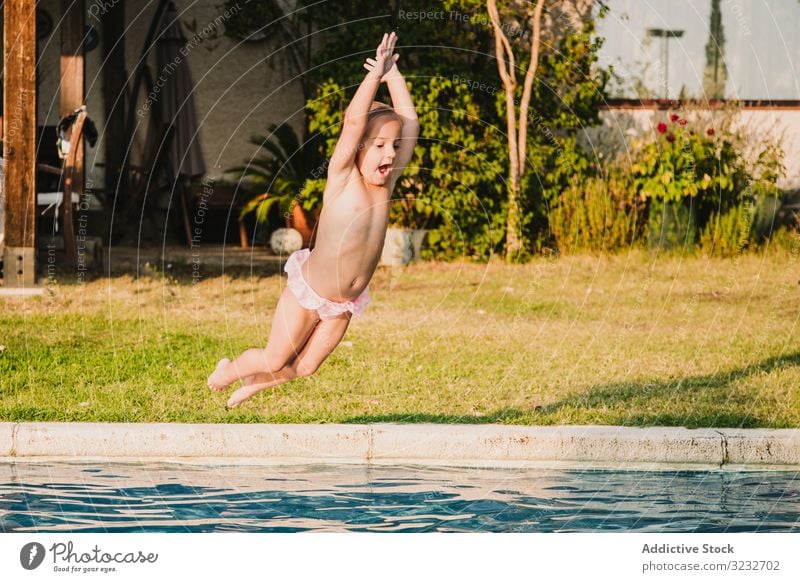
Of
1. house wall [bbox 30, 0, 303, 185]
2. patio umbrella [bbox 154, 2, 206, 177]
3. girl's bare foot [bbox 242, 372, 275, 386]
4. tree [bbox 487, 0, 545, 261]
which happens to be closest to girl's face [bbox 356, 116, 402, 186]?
girl's bare foot [bbox 242, 372, 275, 386]

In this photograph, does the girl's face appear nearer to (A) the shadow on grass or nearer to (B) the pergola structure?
(A) the shadow on grass

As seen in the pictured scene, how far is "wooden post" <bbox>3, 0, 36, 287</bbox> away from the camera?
11.2 meters

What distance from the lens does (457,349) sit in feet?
31.2

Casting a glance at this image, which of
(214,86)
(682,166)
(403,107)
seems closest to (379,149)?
(403,107)

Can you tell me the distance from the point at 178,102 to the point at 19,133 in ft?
13.8

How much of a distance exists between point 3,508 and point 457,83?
966cm

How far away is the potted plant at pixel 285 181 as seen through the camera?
48.5 ft

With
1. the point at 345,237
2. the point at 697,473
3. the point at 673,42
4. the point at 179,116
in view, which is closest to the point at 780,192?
the point at 673,42

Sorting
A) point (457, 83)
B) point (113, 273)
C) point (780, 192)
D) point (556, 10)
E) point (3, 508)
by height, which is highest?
point (556, 10)

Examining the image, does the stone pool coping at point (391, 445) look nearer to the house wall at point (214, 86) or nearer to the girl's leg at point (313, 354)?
the girl's leg at point (313, 354)

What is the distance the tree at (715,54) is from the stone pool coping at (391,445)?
1056 cm

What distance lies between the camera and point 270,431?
6.87 metres

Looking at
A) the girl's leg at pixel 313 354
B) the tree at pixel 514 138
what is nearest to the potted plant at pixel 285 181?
the tree at pixel 514 138

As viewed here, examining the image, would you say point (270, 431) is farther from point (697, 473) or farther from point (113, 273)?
point (113, 273)
